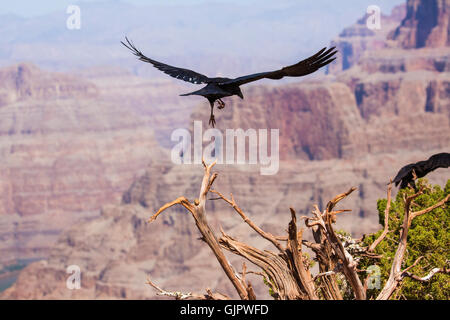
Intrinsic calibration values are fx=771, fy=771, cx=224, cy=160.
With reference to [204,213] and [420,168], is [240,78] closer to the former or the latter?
[204,213]

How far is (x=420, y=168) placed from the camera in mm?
26625

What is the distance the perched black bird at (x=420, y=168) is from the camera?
25297 mm

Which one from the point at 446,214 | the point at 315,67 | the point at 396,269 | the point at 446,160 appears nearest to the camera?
the point at 315,67

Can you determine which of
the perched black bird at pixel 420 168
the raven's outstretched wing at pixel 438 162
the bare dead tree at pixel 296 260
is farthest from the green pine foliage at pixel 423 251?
the bare dead tree at pixel 296 260

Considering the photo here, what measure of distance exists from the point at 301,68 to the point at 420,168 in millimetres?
13144

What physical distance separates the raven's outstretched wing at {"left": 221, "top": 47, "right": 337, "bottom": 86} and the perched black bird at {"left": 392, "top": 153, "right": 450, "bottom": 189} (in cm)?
1128

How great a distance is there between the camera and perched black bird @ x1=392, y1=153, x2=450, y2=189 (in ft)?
83.0

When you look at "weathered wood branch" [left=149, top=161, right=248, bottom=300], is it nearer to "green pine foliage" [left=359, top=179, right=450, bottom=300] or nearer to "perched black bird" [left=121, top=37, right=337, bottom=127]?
"perched black bird" [left=121, top=37, right=337, bottom=127]

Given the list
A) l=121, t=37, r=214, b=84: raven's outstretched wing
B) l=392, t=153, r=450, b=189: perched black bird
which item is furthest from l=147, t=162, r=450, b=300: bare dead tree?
l=392, t=153, r=450, b=189: perched black bird
